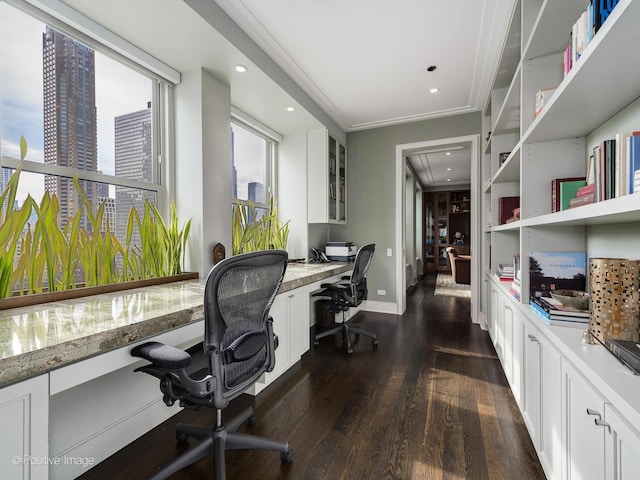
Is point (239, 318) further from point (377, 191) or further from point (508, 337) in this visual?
point (377, 191)

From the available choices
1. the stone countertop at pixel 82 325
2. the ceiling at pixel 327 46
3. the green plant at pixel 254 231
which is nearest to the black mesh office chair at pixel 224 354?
the stone countertop at pixel 82 325

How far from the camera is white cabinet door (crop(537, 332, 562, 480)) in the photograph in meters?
1.15

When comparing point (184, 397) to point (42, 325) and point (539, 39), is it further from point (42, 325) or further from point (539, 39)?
point (539, 39)

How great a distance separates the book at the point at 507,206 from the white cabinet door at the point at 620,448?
7.61ft

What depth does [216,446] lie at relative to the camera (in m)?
1.34

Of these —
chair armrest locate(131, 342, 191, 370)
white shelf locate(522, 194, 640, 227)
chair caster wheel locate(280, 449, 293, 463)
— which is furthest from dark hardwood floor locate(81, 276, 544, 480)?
white shelf locate(522, 194, 640, 227)

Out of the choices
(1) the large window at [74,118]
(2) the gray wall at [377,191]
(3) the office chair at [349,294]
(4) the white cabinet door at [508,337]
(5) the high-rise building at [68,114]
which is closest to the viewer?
(1) the large window at [74,118]

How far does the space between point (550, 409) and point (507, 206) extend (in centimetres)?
204

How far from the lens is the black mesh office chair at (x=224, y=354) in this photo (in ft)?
3.87

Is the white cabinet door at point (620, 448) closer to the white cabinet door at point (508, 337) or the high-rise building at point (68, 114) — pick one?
the white cabinet door at point (508, 337)

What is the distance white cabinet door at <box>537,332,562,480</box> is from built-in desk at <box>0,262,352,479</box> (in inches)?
61.8

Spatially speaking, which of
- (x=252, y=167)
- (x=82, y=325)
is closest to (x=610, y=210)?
(x=82, y=325)

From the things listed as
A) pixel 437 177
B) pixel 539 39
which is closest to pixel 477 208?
pixel 539 39

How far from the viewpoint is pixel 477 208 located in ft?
12.2
